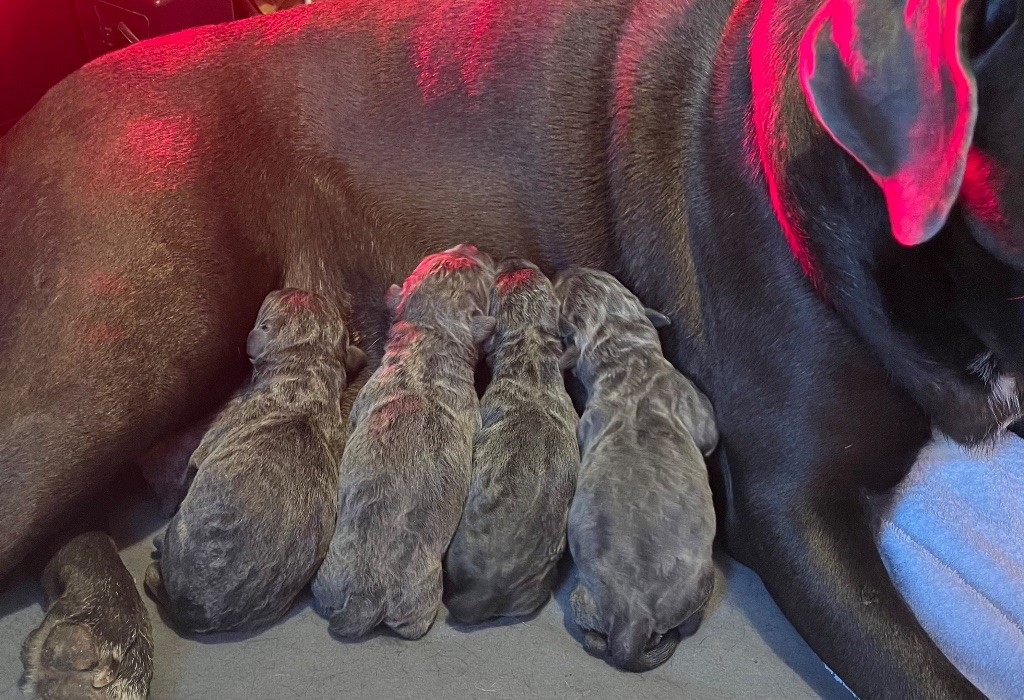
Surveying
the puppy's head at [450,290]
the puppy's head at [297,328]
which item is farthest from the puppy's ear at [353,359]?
the puppy's head at [450,290]

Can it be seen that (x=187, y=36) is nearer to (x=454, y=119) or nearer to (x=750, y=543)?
(x=454, y=119)

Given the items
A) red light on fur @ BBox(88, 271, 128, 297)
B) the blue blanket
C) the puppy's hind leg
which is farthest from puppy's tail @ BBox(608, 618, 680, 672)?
red light on fur @ BBox(88, 271, 128, 297)

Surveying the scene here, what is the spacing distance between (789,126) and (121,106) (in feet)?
3.54

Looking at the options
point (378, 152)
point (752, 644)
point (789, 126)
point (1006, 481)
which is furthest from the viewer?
point (378, 152)

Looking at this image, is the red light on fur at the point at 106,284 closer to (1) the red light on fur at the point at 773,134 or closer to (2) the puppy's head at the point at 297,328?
(2) the puppy's head at the point at 297,328

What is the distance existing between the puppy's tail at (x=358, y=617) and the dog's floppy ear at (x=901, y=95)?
0.84 meters

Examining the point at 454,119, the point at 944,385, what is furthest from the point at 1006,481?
the point at 454,119

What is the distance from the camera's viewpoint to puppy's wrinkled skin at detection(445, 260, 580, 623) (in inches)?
48.6

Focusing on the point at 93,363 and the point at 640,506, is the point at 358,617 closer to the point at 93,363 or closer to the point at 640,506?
the point at 640,506

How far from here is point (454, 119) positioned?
1508 millimetres

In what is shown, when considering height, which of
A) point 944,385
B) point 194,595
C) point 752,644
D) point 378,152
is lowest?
point 752,644

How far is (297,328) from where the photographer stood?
57.6 inches

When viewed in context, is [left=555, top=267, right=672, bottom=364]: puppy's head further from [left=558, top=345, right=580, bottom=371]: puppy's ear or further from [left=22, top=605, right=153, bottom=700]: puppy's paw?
[left=22, top=605, right=153, bottom=700]: puppy's paw

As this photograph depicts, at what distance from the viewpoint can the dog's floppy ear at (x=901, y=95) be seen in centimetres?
91
